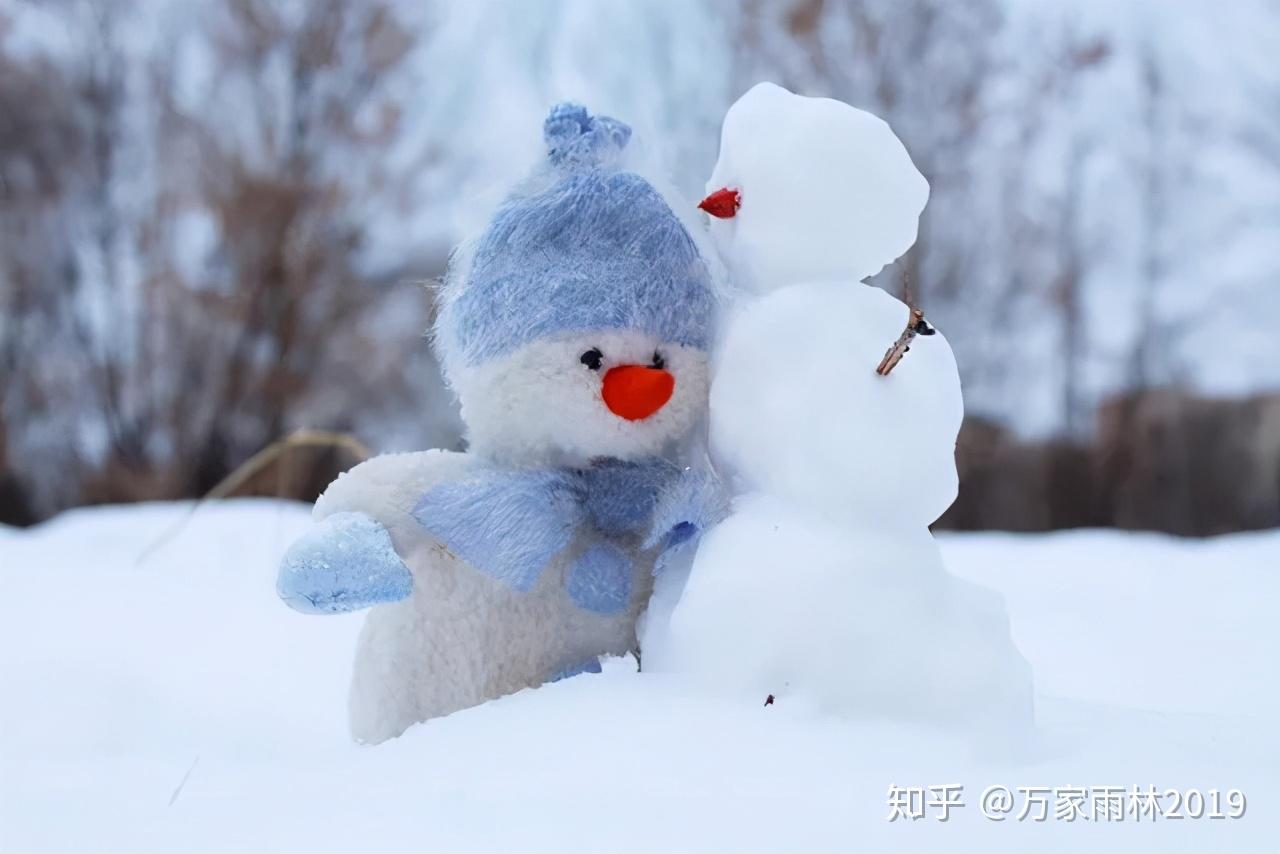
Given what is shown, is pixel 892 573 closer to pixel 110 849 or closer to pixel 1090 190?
pixel 110 849

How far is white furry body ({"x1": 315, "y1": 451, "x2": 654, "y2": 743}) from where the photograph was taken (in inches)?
23.4

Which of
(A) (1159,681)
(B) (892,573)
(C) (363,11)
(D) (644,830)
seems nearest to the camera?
(D) (644,830)

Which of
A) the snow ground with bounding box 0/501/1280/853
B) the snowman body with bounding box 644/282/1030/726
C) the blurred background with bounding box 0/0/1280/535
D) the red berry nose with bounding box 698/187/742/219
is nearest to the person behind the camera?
the snow ground with bounding box 0/501/1280/853

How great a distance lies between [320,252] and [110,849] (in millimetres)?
2096

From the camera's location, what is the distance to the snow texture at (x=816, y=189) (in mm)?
580

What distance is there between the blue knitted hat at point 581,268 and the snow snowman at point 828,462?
0.11 ft

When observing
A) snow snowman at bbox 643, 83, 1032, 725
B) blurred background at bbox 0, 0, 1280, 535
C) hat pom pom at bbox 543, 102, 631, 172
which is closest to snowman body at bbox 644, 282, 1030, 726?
snow snowman at bbox 643, 83, 1032, 725

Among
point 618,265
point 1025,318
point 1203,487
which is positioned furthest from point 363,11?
point 1203,487

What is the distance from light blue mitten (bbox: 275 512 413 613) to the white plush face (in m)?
0.11

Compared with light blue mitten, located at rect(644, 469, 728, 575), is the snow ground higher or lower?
lower

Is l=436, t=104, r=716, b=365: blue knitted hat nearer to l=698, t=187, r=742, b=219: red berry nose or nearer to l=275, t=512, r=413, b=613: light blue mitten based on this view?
l=698, t=187, r=742, b=219: red berry nose

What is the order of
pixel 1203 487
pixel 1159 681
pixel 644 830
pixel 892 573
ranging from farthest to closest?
pixel 1203 487 < pixel 1159 681 < pixel 892 573 < pixel 644 830

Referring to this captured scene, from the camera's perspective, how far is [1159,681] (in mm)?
1050

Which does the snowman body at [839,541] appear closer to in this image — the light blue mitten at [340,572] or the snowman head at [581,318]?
the snowman head at [581,318]
